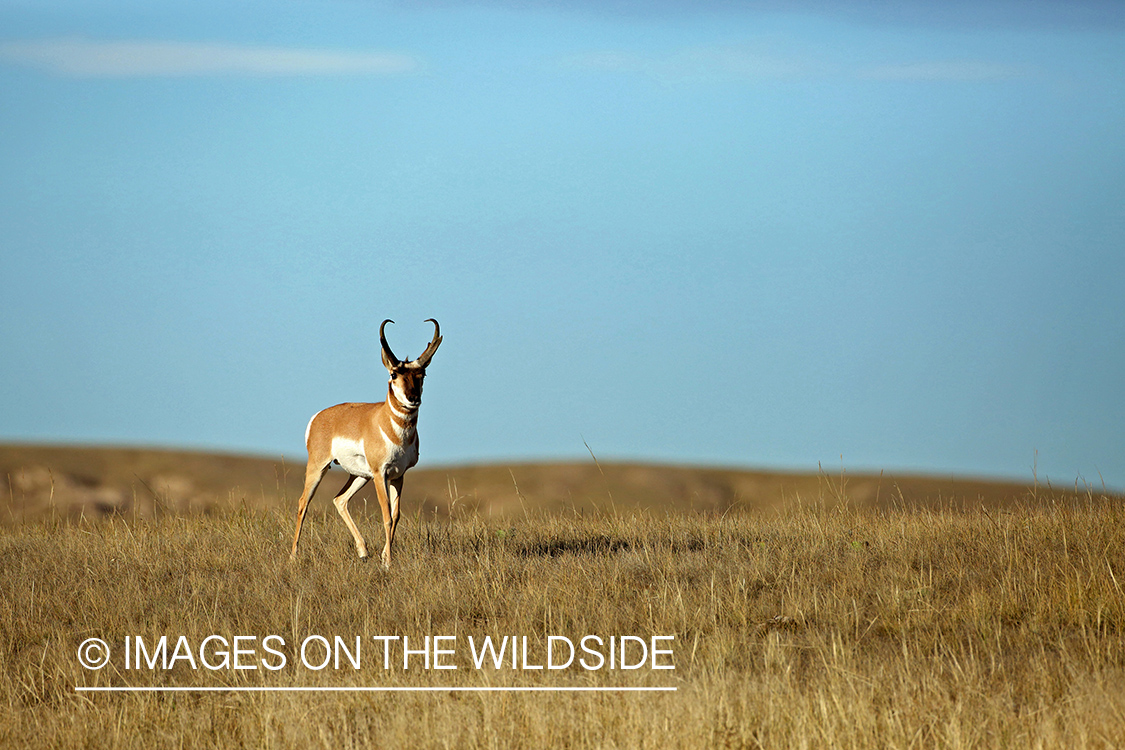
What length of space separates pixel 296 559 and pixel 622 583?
3.63m

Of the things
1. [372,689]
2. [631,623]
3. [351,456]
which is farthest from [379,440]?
[372,689]

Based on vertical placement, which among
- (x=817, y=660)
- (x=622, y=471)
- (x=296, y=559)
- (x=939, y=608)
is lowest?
(x=817, y=660)

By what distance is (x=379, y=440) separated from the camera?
9.84 meters

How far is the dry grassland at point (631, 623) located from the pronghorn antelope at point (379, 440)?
584mm

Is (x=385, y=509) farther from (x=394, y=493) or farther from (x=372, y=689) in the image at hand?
(x=372, y=689)

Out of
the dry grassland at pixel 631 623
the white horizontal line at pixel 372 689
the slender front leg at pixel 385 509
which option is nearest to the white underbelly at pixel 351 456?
the slender front leg at pixel 385 509

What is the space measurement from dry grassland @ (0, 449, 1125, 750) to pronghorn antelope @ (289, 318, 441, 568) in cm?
58

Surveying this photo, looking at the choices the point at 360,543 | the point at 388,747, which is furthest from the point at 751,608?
the point at 360,543

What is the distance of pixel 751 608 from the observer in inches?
310

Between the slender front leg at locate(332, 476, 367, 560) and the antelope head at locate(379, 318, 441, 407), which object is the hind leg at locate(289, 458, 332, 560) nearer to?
the slender front leg at locate(332, 476, 367, 560)

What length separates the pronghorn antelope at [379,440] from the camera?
9.41m

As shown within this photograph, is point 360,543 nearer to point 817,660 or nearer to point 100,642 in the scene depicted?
point 100,642

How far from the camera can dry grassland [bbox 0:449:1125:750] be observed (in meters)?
5.63

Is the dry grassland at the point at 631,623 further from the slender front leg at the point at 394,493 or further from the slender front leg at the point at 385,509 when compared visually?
the slender front leg at the point at 394,493
